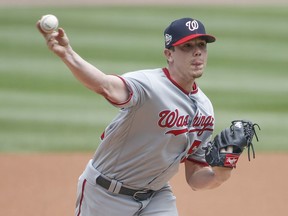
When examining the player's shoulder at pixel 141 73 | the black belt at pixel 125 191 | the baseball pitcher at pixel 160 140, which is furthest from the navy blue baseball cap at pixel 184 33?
the black belt at pixel 125 191

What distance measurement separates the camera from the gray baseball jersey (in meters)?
4.32

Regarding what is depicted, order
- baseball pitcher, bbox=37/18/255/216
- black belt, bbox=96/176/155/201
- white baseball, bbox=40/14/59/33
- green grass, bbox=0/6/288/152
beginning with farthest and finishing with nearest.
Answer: green grass, bbox=0/6/288/152 < black belt, bbox=96/176/155/201 < baseball pitcher, bbox=37/18/255/216 < white baseball, bbox=40/14/59/33

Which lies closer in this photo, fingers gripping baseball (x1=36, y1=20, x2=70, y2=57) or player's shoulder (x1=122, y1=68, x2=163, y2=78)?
fingers gripping baseball (x1=36, y1=20, x2=70, y2=57)

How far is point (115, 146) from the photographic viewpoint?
14.8ft

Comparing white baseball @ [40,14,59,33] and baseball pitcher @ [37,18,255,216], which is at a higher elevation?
white baseball @ [40,14,59,33]

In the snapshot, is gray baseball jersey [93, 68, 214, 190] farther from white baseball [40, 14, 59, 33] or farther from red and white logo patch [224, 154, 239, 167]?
white baseball [40, 14, 59, 33]

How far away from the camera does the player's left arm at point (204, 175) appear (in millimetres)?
4602

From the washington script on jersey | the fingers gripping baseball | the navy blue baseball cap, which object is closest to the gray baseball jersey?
the washington script on jersey

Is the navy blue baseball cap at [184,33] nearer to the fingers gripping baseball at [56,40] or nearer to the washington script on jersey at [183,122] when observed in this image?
the washington script on jersey at [183,122]

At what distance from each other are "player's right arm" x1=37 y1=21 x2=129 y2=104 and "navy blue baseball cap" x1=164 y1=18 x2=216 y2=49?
62 centimetres

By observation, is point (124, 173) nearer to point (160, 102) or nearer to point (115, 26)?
point (160, 102)

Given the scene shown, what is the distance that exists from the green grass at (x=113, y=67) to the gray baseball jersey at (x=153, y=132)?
460 cm

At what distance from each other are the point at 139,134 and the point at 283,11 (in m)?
7.97

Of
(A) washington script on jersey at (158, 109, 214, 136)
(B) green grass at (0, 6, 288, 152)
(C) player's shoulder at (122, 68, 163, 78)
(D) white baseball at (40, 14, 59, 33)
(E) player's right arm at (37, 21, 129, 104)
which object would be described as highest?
(D) white baseball at (40, 14, 59, 33)
